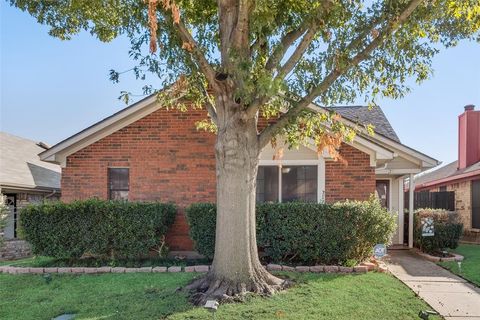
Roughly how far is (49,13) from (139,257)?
5822 mm

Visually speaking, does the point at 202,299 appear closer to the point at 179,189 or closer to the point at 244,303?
the point at 244,303

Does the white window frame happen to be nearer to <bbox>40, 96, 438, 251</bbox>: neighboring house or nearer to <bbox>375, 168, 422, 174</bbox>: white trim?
<bbox>40, 96, 438, 251</bbox>: neighboring house

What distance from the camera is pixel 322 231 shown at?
884 cm

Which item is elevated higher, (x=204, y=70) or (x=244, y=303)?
(x=204, y=70)

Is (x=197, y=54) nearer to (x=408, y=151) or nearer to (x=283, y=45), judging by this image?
(x=283, y=45)

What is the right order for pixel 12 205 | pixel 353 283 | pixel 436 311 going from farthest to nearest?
pixel 12 205 < pixel 353 283 < pixel 436 311

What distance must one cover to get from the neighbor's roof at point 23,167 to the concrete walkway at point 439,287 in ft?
42.1

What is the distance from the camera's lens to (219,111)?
23.2 feet

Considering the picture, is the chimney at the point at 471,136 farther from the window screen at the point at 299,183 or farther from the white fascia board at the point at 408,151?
the window screen at the point at 299,183

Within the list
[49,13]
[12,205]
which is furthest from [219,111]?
[12,205]

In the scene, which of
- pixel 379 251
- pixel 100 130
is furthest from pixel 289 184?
pixel 100 130

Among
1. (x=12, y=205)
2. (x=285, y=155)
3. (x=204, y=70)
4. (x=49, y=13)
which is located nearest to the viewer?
(x=204, y=70)

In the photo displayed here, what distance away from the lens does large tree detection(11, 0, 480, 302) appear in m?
6.62

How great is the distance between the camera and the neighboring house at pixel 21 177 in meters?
14.9
